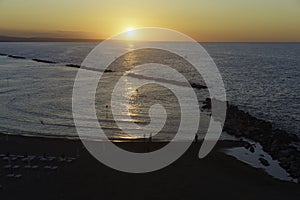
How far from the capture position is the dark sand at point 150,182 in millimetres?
17469

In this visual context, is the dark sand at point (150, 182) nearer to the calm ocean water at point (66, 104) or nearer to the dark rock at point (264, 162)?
the dark rock at point (264, 162)

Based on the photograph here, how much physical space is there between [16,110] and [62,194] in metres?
25.7

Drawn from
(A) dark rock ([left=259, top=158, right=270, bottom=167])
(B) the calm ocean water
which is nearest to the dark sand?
(A) dark rock ([left=259, top=158, right=270, bottom=167])

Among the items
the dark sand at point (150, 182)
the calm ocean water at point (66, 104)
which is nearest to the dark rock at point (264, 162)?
the dark sand at point (150, 182)

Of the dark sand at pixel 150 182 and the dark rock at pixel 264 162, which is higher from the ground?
the dark sand at pixel 150 182

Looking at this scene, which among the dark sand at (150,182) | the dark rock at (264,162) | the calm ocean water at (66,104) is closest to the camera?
the dark sand at (150,182)

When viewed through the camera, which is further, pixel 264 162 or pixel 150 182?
pixel 264 162

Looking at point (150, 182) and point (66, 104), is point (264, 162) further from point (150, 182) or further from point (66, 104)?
point (66, 104)

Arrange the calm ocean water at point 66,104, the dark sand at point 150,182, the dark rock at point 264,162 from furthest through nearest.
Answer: the calm ocean water at point 66,104, the dark rock at point 264,162, the dark sand at point 150,182

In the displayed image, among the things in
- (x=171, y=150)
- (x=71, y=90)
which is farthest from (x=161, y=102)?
(x=171, y=150)

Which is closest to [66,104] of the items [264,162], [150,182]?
[150,182]

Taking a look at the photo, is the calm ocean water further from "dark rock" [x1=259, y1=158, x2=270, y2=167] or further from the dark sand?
"dark rock" [x1=259, y1=158, x2=270, y2=167]

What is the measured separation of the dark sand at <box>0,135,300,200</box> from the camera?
57.3 ft

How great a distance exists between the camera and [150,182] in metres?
19.3
